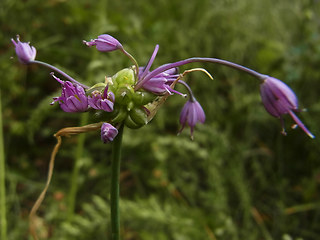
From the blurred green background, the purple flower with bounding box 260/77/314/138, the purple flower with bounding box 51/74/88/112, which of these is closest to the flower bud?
the purple flower with bounding box 51/74/88/112

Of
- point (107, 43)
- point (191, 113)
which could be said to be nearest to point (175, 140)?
point (191, 113)

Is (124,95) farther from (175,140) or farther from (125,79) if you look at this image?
(175,140)

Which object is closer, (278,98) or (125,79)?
(278,98)

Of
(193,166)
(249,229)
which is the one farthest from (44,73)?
(249,229)

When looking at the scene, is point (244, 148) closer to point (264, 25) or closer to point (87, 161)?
point (87, 161)

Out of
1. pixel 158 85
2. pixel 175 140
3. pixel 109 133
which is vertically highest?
pixel 158 85

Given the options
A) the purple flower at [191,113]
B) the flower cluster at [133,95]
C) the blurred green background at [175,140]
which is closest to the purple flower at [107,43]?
the flower cluster at [133,95]

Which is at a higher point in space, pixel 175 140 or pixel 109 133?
pixel 109 133
